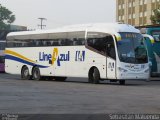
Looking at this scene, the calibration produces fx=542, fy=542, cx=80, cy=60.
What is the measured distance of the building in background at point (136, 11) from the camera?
98.0 meters

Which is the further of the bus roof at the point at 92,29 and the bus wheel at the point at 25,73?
the bus wheel at the point at 25,73

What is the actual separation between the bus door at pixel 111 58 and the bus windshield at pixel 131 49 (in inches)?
15.3

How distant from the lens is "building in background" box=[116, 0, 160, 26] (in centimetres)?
9801

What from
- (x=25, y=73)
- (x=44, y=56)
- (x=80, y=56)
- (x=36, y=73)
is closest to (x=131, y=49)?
(x=80, y=56)

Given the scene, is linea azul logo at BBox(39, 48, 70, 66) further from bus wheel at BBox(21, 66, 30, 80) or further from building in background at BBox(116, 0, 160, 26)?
building in background at BBox(116, 0, 160, 26)

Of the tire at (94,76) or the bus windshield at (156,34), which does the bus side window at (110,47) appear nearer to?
the tire at (94,76)

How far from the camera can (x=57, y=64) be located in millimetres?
32688

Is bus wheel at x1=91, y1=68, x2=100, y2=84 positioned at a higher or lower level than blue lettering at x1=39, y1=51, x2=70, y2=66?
lower

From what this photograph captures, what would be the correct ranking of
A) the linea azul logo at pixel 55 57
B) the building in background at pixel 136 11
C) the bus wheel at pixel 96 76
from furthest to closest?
the building in background at pixel 136 11 → the linea azul logo at pixel 55 57 → the bus wheel at pixel 96 76

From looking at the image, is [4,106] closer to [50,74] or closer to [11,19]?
[50,74]

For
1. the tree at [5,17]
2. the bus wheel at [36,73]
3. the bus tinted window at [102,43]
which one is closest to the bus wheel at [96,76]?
the bus tinted window at [102,43]

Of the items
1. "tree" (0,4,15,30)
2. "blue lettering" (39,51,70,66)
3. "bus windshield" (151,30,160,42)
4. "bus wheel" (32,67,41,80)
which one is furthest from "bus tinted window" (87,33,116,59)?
"tree" (0,4,15,30)

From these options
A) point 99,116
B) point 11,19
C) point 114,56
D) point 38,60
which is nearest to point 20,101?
point 99,116

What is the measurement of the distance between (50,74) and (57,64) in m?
0.99
